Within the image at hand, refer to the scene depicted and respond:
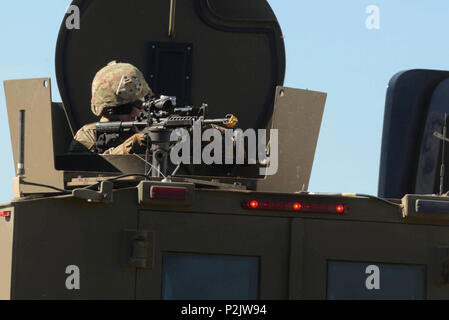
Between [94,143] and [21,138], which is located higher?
[21,138]

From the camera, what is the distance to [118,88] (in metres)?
8.79

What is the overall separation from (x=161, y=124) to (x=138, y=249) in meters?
1.52

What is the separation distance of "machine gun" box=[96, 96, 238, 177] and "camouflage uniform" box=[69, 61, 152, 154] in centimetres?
51

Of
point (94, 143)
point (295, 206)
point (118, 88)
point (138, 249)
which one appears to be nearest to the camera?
point (138, 249)

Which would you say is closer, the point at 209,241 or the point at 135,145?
the point at 209,241

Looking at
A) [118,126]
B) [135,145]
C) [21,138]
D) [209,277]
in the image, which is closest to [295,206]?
[209,277]

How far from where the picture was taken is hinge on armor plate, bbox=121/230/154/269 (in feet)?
20.3

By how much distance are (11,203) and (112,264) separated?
2.18ft

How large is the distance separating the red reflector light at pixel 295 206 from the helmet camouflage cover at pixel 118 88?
8.83ft

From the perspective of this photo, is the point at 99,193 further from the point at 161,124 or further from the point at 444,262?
the point at 444,262

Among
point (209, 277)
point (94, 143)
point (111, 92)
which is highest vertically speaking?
point (111, 92)

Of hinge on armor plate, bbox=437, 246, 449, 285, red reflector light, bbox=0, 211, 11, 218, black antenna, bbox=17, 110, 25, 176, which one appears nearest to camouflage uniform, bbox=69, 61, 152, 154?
black antenna, bbox=17, 110, 25, 176

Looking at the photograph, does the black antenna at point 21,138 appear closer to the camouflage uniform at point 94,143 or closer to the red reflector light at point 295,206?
the red reflector light at point 295,206
